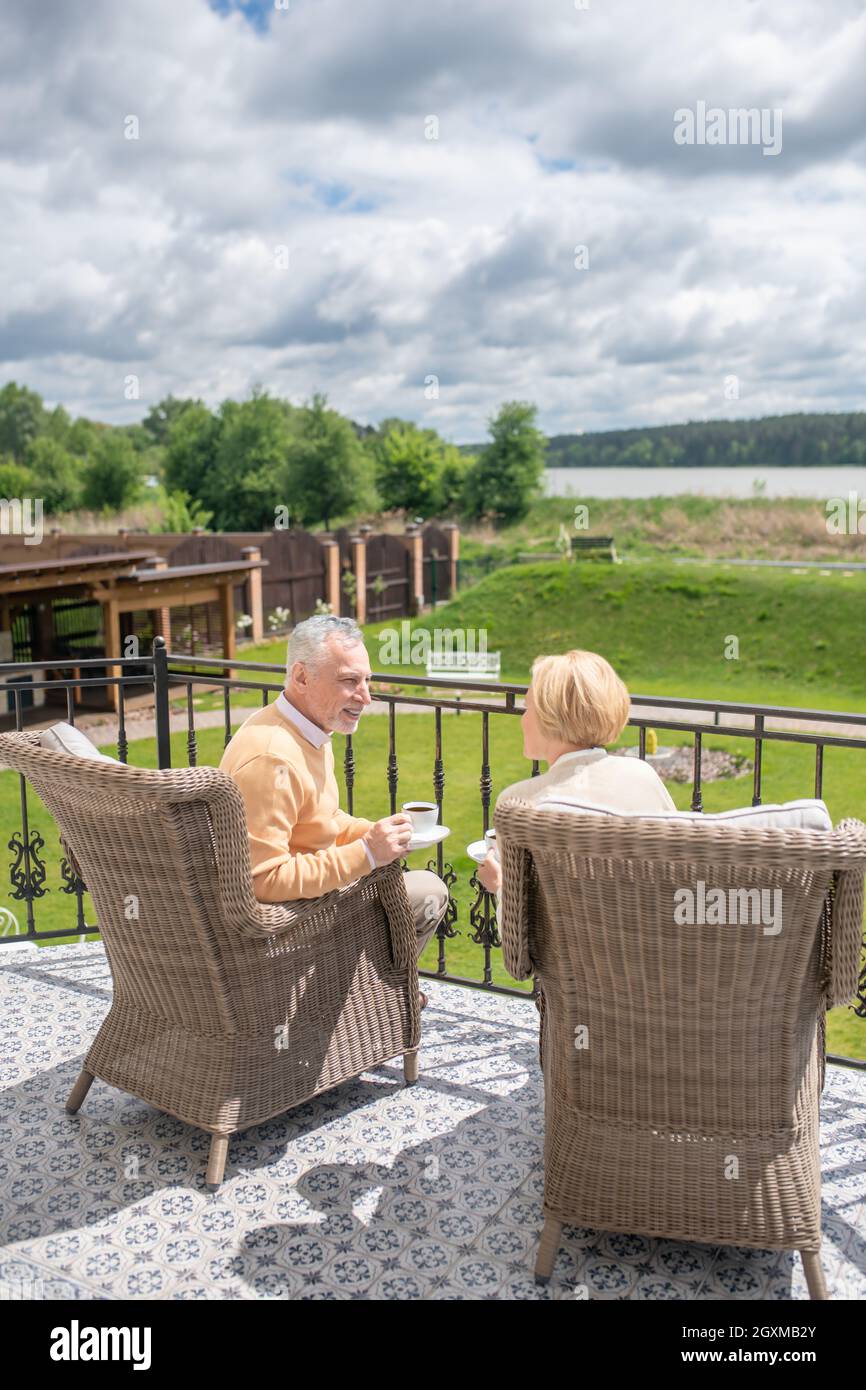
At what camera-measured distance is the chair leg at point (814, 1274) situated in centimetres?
209

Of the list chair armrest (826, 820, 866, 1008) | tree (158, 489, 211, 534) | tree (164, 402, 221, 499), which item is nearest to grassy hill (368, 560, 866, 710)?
tree (158, 489, 211, 534)

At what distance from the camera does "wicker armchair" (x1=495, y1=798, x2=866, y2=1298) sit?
6.10ft

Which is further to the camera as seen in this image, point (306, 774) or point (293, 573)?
point (293, 573)

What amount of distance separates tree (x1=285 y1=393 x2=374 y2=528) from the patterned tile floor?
4286 centimetres

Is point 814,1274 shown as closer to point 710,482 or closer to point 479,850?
point 479,850

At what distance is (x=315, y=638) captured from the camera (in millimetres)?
2643

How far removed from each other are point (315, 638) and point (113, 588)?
1721 cm

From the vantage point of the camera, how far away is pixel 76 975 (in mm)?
3908

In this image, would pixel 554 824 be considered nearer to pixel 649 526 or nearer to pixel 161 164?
pixel 649 526

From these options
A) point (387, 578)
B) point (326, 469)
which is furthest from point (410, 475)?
point (387, 578)

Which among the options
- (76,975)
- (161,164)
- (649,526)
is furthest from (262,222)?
(76,975)

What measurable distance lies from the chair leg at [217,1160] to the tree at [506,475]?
5051 centimetres

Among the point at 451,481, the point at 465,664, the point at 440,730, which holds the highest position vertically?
the point at 451,481

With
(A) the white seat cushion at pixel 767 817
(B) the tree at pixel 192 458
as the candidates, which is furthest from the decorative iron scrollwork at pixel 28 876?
(B) the tree at pixel 192 458
